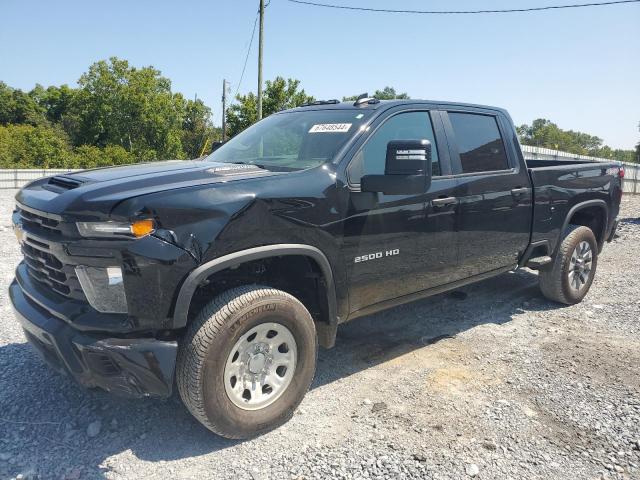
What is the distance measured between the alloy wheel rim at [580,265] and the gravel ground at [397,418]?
2.58 feet

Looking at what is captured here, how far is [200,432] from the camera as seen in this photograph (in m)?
2.96

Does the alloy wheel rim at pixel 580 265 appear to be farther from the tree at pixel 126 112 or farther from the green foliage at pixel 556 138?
the green foliage at pixel 556 138

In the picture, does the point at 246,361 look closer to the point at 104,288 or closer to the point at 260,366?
the point at 260,366

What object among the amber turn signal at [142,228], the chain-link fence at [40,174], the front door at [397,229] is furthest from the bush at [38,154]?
the amber turn signal at [142,228]

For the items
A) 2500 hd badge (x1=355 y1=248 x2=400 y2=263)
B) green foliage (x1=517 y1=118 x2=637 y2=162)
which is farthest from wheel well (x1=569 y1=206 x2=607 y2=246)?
green foliage (x1=517 y1=118 x2=637 y2=162)

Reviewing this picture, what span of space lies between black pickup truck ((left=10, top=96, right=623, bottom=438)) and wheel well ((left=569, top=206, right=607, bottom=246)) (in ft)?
5.47

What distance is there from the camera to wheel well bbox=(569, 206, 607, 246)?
5.51m

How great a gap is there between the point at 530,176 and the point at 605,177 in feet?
4.96

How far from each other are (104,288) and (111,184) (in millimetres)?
581

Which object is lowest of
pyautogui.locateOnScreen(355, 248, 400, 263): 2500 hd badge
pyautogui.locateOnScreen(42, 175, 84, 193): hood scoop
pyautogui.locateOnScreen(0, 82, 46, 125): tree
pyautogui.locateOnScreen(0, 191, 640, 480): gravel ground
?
pyautogui.locateOnScreen(0, 191, 640, 480): gravel ground

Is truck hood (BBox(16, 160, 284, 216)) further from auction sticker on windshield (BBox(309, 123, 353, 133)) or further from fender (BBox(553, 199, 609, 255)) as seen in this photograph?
fender (BBox(553, 199, 609, 255))

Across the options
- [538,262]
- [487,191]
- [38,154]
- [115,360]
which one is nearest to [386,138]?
[487,191]

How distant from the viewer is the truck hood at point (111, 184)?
2.46 metres

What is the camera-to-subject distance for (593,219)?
5.66 m
